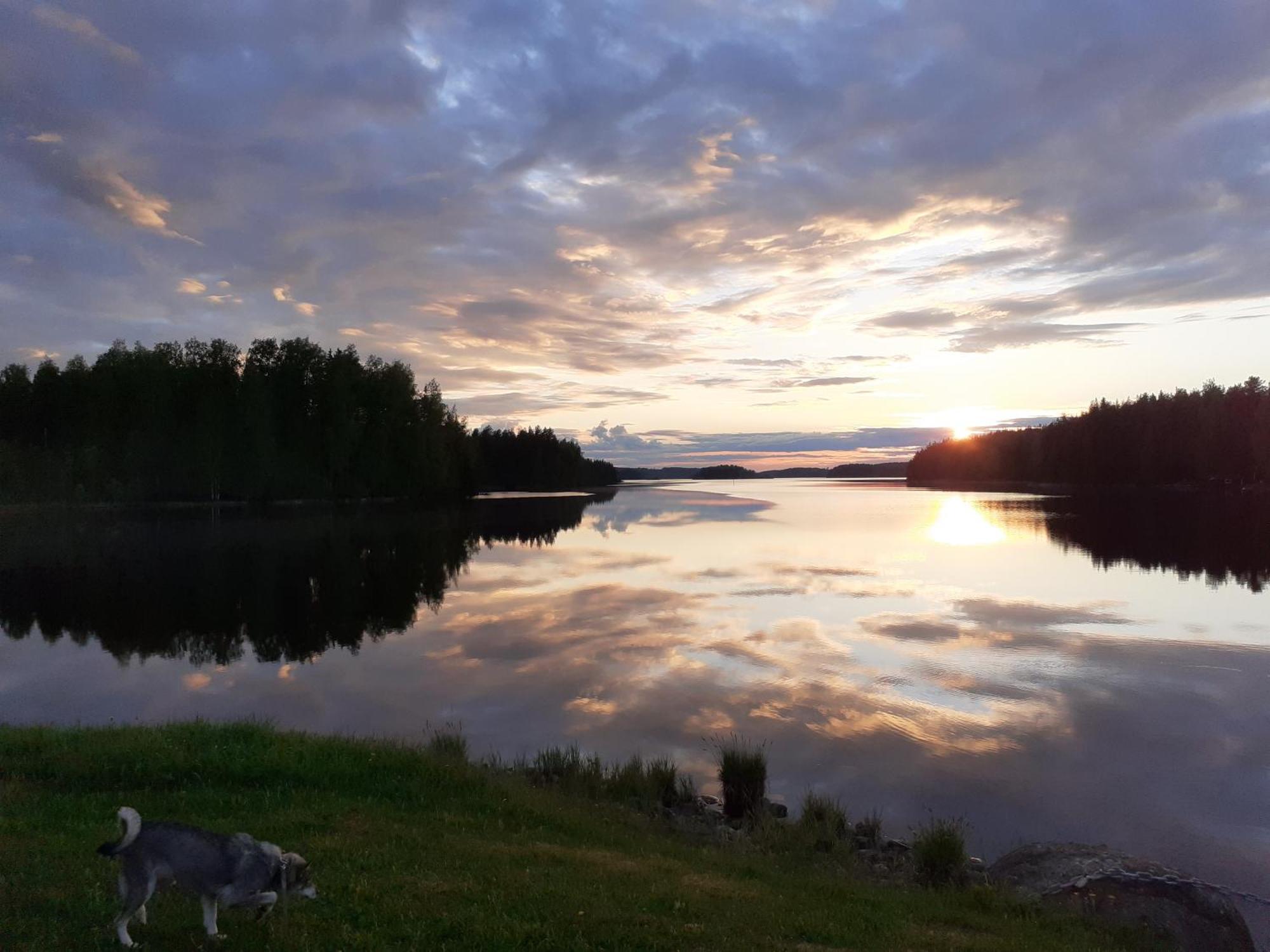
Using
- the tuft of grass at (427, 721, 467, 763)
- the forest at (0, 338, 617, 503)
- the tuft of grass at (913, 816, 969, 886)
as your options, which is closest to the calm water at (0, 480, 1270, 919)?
the tuft of grass at (427, 721, 467, 763)

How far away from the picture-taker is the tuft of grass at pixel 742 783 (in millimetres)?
12680

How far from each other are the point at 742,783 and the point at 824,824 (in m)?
1.73

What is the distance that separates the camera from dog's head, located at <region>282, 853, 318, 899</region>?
6449mm

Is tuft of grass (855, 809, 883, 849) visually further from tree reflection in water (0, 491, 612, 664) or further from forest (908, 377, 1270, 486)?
forest (908, 377, 1270, 486)

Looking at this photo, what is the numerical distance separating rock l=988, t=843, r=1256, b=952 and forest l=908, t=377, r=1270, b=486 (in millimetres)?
136148

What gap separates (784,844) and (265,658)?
18.2m

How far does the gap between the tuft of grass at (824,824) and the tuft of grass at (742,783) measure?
75cm

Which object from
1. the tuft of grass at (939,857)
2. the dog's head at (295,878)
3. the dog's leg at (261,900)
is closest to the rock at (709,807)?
the tuft of grass at (939,857)

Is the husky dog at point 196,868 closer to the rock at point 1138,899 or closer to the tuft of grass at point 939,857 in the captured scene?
the tuft of grass at point 939,857

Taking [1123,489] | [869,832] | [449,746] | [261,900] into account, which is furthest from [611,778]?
[1123,489]

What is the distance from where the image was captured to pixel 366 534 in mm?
61781

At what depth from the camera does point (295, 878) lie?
21.5ft

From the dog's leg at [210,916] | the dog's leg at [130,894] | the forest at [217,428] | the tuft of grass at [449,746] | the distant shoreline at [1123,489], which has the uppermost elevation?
the forest at [217,428]

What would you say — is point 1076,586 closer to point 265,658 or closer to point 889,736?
point 889,736
